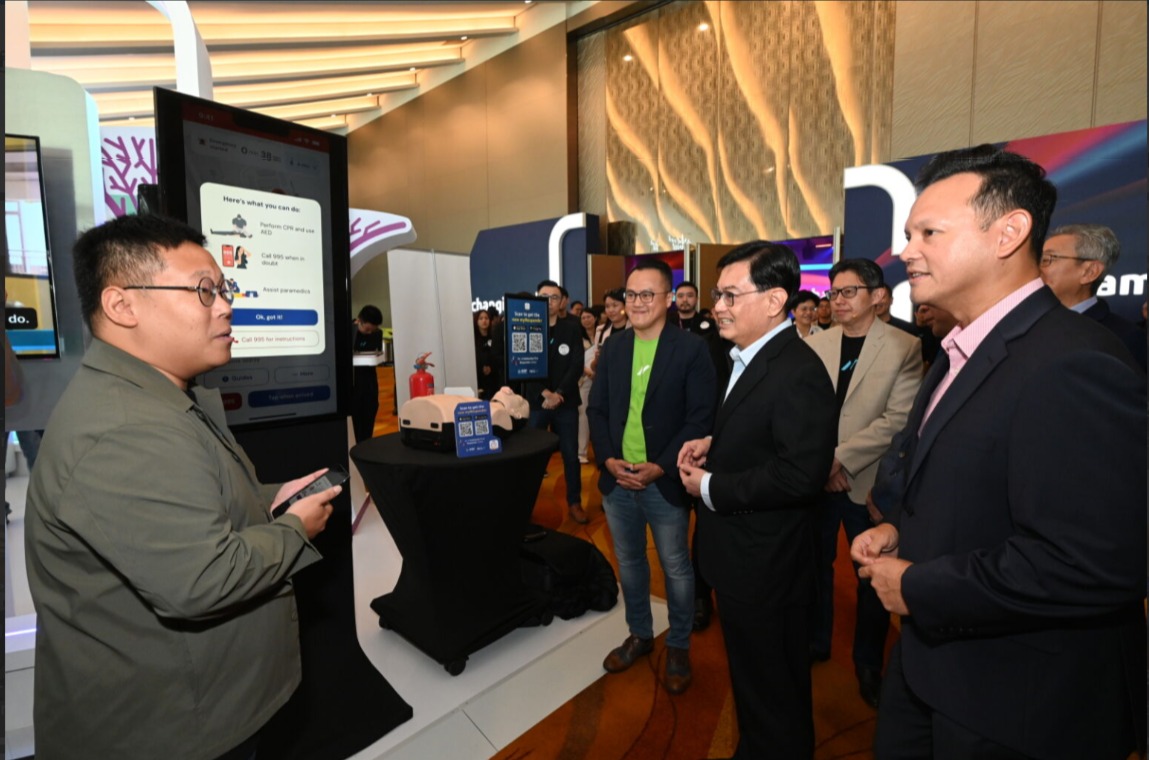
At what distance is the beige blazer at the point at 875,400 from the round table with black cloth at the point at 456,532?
125 centimetres

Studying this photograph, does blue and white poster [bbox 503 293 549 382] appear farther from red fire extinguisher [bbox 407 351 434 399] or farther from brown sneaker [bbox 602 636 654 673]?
brown sneaker [bbox 602 636 654 673]

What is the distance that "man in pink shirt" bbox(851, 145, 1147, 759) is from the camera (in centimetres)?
94

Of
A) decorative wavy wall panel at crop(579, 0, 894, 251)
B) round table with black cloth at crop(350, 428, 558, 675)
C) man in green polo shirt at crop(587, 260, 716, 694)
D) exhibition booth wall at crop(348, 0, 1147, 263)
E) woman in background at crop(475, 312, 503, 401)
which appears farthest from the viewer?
decorative wavy wall panel at crop(579, 0, 894, 251)

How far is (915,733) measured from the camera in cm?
126

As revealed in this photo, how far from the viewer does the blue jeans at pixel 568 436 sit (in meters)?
4.60

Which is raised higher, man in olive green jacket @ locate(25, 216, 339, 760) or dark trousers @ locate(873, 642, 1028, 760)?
man in olive green jacket @ locate(25, 216, 339, 760)

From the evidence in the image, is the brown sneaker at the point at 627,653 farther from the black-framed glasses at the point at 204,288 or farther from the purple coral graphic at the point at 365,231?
the purple coral graphic at the point at 365,231

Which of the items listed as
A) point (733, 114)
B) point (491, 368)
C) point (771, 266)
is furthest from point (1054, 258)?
point (733, 114)

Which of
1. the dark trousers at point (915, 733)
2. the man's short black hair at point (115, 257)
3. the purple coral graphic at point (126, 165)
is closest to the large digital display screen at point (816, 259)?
the purple coral graphic at point (126, 165)

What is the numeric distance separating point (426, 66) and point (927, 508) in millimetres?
14818

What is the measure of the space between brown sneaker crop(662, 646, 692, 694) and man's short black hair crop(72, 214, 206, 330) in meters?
2.27

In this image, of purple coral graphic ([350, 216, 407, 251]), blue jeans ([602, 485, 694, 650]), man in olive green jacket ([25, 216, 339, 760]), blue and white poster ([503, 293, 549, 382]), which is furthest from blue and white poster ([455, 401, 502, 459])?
purple coral graphic ([350, 216, 407, 251])

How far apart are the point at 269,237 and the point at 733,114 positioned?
9184 millimetres

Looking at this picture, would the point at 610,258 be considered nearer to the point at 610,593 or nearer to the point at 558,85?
the point at 558,85
